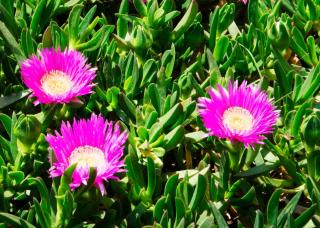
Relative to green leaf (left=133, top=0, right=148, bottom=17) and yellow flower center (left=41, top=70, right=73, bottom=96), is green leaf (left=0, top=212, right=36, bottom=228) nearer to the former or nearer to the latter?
yellow flower center (left=41, top=70, right=73, bottom=96)

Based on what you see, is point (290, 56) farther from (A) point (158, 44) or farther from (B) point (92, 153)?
(B) point (92, 153)

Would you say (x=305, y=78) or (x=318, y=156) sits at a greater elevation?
(x=305, y=78)

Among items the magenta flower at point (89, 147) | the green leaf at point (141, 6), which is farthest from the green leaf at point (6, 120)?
the green leaf at point (141, 6)

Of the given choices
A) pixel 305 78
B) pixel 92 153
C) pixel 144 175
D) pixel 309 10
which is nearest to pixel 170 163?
pixel 144 175

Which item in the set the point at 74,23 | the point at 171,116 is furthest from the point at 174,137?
the point at 74,23

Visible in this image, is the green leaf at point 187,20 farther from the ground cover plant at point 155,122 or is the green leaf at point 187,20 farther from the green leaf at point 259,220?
the green leaf at point 259,220

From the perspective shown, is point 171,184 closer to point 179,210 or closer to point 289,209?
point 179,210

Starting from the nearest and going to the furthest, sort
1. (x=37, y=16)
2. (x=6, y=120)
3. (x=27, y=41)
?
(x=6, y=120) < (x=27, y=41) < (x=37, y=16)
